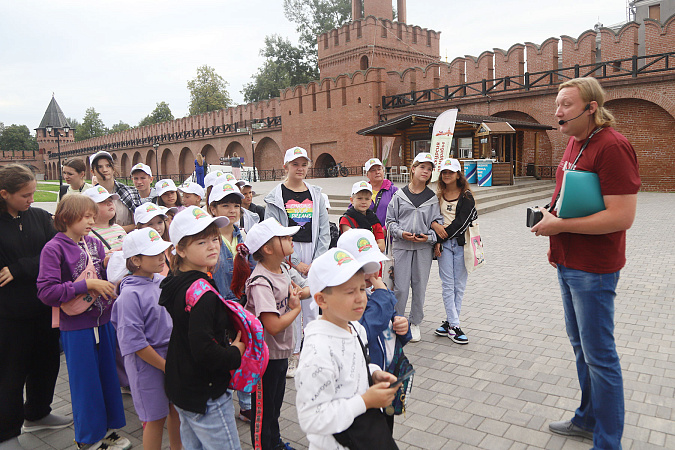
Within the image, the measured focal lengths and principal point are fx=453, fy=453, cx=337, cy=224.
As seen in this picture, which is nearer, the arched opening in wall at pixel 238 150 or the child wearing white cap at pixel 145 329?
the child wearing white cap at pixel 145 329

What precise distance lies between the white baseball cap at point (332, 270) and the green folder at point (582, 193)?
157 centimetres

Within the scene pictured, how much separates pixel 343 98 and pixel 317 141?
4.20 metres

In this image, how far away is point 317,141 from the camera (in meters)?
35.9

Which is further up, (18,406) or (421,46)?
(421,46)

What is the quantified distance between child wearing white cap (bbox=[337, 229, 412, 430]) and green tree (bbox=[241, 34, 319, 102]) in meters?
56.4

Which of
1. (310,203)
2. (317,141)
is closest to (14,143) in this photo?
(317,141)

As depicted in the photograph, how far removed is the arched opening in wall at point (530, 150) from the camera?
83.6ft

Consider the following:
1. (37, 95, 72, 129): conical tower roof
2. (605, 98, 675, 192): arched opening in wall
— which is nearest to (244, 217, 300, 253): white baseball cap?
(605, 98, 675, 192): arched opening in wall

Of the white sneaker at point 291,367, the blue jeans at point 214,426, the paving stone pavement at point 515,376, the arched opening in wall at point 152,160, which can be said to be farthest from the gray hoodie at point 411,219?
the arched opening in wall at point 152,160

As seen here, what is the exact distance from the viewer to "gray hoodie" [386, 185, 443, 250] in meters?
5.04

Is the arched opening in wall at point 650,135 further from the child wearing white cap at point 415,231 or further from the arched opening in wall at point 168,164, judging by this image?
the arched opening in wall at point 168,164

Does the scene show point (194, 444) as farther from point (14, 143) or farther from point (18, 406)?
point (14, 143)

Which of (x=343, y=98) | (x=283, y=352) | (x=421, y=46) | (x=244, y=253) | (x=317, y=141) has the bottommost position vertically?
(x=283, y=352)

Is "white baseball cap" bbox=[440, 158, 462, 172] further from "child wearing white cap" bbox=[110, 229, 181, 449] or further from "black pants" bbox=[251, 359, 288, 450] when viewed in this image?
"child wearing white cap" bbox=[110, 229, 181, 449]
